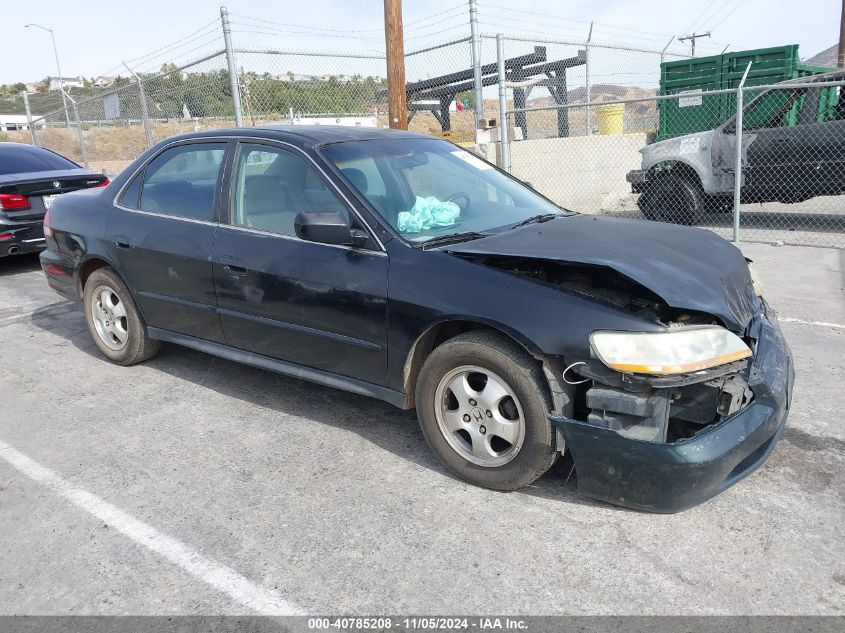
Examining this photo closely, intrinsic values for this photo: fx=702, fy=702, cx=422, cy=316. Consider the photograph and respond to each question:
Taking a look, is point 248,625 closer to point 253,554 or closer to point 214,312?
point 253,554

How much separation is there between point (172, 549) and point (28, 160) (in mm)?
7929

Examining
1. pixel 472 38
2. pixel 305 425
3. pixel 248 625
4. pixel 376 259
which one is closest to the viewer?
pixel 248 625

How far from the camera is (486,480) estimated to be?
317 cm

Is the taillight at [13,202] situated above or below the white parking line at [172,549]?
above

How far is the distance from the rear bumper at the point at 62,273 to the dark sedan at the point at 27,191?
3.04 meters

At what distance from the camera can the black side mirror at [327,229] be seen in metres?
3.38

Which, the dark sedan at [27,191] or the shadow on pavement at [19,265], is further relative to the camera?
the shadow on pavement at [19,265]

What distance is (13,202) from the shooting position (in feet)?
26.5

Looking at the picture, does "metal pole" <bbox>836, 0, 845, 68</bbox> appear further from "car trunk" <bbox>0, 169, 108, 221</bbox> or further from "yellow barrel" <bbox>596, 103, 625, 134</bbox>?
"car trunk" <bbox>0, 169, 108, 221</bbox>

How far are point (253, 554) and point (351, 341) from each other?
1.15m

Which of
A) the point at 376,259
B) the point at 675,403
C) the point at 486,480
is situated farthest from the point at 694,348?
the point at 376,259

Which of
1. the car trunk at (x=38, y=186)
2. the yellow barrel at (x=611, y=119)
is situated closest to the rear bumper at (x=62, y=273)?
the car trunk at (x=38, y=186)

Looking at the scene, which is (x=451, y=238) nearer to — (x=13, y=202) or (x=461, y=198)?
(x=461, y=198)

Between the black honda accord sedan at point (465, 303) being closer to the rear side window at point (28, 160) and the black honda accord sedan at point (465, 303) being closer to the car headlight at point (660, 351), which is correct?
the car headlight at point (660, 351)
